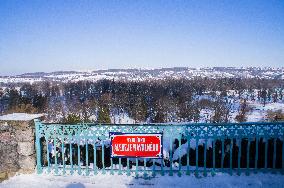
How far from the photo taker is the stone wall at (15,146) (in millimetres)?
6070

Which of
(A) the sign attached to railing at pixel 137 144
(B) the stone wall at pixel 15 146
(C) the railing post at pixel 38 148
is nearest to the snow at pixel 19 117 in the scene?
(B) the stone wall at pixel 15 146

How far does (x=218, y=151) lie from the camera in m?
6.88

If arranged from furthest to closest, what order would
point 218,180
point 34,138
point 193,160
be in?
1. point 193,160
2. point 34,138
3. point 218,180

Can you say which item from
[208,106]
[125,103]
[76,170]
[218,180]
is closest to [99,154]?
[76,170]

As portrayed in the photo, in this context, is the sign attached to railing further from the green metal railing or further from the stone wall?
the stone wall

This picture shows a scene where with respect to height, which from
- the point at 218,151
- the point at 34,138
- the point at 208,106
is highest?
the point at 34,138

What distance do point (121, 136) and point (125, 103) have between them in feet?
249

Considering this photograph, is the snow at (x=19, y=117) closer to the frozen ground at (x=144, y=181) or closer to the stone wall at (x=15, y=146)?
the stone wall at (x=15, y=146)

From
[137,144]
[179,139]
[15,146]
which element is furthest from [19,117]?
[179,139]

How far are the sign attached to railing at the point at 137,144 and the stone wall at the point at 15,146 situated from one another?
65.5 inches

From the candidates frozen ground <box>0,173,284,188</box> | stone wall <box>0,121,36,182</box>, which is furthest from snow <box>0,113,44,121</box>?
frozen ground <box>0,173,284,188</box>

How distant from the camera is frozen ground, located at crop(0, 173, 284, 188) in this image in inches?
221

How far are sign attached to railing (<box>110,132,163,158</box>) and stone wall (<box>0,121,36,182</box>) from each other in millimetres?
1663

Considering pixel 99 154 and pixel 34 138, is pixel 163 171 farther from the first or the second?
pixel 99 154
